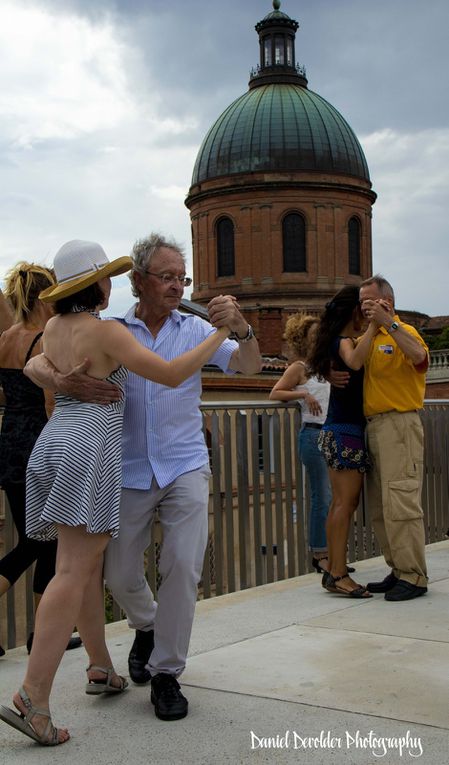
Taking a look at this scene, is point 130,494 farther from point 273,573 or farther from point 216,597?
point 273,573

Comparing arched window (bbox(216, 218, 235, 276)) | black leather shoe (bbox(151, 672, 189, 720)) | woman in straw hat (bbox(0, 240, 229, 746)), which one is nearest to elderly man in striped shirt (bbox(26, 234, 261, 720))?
black leather shoe (bbox(151, 672, 189, 720))

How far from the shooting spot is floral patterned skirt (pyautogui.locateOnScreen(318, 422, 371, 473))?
253 inches

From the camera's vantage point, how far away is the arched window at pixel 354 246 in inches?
2341

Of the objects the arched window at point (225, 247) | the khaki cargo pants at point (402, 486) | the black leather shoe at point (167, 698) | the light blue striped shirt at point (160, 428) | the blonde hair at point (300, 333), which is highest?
the arched window at point (225, 247)

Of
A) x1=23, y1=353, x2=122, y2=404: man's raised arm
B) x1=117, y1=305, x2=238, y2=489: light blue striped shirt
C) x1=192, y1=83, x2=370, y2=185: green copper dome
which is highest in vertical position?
x1=192, y1=83, x2=370, y2=185: green copper dome

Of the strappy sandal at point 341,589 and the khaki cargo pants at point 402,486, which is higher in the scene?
the khaki cargo pants at point 402,486

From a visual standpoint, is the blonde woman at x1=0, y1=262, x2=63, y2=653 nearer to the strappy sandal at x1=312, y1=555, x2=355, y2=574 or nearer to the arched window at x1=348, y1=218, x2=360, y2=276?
the strappy sandal at x1=312, y1=555, x2=355, y2=574

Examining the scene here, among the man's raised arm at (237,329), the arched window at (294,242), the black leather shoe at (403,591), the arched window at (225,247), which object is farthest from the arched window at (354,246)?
the man's raised arm at (237,329)

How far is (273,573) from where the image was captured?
7.44m

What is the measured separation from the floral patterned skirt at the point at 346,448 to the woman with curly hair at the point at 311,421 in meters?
0.95

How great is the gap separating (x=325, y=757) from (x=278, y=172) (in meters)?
56.3

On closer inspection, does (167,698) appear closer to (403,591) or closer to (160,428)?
(160,428)

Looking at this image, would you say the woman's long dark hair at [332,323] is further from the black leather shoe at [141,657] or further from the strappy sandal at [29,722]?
the strappy sandal at [29,722]

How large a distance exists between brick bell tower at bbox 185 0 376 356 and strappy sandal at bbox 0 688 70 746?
171 feet
